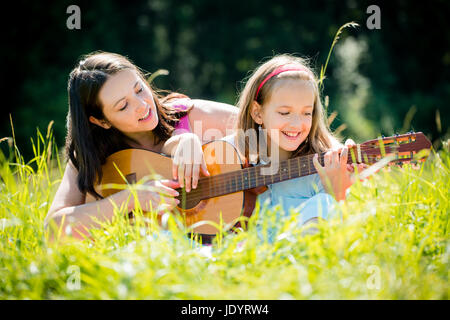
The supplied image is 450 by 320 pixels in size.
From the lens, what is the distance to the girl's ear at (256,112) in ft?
8.34

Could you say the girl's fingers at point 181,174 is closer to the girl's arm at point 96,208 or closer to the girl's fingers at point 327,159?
the girl's arm at point 96,208

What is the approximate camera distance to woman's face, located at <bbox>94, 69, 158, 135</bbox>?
2379mm

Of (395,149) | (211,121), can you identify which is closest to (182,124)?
(211,121)

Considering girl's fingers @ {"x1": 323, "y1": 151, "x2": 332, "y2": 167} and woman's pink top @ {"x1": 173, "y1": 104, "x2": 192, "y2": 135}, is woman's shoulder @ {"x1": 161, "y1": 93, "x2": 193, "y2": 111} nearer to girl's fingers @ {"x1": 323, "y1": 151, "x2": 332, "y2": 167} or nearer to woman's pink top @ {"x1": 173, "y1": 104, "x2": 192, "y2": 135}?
woman's pink top @ {"x1": 173, "y1": 104, "x2": 192, "y2": 135}

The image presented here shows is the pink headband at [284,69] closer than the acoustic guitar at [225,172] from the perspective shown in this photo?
No

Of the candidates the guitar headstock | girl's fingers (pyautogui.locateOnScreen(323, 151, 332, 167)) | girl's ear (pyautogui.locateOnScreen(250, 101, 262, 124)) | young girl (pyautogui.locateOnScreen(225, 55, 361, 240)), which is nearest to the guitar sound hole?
young girl (pyautogui.locateOnScreen(225, 55, 361, 240))

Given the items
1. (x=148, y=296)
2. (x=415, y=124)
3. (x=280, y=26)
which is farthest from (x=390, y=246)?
(x=280, y=26)

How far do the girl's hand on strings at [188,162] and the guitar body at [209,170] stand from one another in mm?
96

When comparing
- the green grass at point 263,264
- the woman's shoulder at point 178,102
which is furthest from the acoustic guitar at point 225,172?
the woman's shoulder at point 178,102

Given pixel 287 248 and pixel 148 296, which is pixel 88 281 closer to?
pixel 148 296

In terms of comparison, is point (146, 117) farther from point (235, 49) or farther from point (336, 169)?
point (235, 49)

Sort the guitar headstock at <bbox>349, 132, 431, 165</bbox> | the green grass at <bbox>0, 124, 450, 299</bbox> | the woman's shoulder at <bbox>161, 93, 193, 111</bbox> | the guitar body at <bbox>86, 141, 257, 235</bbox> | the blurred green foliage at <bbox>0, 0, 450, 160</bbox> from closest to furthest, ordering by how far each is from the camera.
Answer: the green grass at <bbox>0, 124, 450, 299</bbox>
the guitar headstock at <bbox>349, 132, 431, 165</bbox>
the guitar body at <bbox>86, 141, 257, 235</bbox>
the woman's shoulder at <bbox>161, 93, 193, 111</bbox>
the blurred green foliage at <bbox>0, 0, 450, 160</bbox>

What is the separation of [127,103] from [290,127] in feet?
3.08
